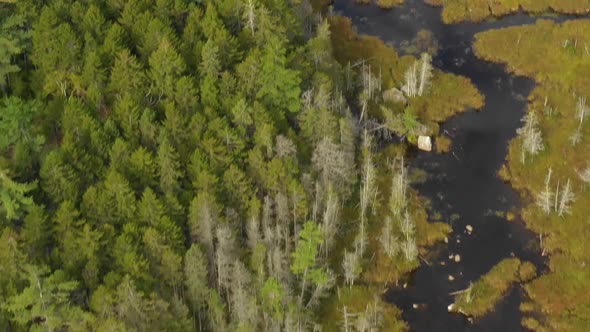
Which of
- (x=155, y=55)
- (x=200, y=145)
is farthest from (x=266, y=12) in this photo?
(x=200, y=145)

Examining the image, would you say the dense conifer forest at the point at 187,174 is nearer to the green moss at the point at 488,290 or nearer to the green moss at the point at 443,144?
the green moss at the point at 443,144

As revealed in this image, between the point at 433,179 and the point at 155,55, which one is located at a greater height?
the point at 155,55

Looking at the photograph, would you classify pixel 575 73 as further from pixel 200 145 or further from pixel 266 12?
pixel 200 145

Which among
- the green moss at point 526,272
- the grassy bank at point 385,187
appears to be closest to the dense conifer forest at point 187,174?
the grassy bank at point 385,187

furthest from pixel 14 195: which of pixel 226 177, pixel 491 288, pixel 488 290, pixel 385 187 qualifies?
pixel 491 288

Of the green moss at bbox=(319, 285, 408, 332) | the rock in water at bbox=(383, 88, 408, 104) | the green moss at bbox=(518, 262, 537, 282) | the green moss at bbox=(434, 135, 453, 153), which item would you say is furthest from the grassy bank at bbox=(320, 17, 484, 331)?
the green moss at bbox=(518, 262, 537, 282)
